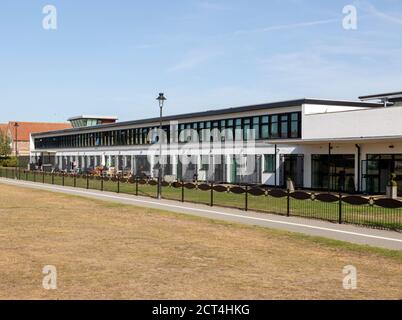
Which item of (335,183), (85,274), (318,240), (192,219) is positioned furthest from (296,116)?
(85,274)

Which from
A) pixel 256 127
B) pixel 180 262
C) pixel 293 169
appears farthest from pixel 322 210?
pixel 256 127

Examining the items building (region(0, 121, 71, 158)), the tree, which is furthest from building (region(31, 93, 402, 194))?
building (region(0, 121, 71, 158))

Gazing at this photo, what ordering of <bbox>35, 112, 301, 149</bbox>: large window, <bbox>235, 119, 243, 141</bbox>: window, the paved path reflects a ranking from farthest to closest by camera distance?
<bbox>235, 119, 243, 141</bbox>: window, <bbox>35, 112, 301, 149</bbox>: large window, the paved path

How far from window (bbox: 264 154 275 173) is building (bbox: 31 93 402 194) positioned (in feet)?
0.23

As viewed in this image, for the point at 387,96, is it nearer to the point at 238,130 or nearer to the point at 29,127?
the point at 238,130

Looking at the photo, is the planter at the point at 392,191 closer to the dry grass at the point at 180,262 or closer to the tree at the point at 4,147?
the dry grass at the point at 180,262

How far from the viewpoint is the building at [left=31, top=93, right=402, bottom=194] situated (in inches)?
1243

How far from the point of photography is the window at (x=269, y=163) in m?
39.3

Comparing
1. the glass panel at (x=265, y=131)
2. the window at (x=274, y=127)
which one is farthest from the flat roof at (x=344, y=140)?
the glass panel at (x=265, y=131)

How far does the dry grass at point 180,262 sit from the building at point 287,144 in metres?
17.6

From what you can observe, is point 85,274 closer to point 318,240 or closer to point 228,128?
point 318,240

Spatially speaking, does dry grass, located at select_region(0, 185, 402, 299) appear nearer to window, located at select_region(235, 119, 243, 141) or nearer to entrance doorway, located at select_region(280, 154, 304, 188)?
entrance doorway, located at select_region(280, 154, 304, 188)
